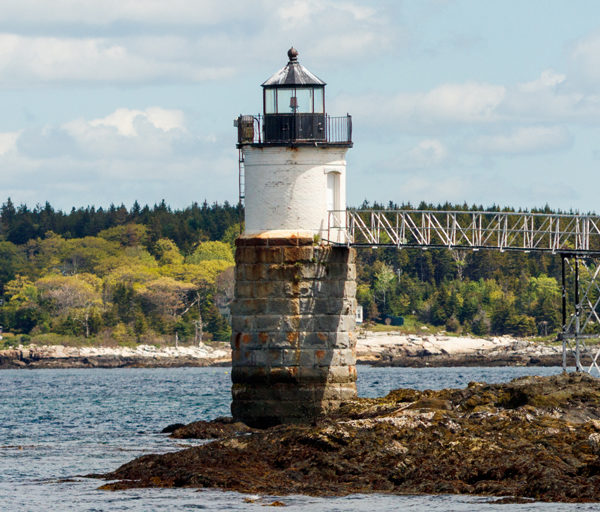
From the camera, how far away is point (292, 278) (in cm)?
3825

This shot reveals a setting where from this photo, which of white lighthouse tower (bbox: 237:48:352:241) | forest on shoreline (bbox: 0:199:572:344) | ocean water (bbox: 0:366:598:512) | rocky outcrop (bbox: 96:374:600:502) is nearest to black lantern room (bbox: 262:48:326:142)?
white lighthouse tower (bbox: 237:48:352:241)

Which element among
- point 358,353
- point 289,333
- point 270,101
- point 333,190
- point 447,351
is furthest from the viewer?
point 358,353

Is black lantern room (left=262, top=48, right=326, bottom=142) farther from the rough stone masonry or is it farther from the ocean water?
the ocean water

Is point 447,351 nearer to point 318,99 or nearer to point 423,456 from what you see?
point 318,99

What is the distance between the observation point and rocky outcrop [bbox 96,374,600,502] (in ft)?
88.2

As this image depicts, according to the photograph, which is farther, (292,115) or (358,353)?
(358,353)

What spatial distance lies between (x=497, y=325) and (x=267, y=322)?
378ft

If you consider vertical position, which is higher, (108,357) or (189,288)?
(189,288)

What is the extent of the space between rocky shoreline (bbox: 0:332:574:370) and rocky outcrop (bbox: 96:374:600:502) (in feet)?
305

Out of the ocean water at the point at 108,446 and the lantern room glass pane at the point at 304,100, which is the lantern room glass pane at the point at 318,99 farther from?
the ocean water at the point at 108,446

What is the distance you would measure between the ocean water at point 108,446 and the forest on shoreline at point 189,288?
62262 millimetres

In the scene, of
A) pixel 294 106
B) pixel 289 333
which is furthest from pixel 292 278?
pixel 294 106

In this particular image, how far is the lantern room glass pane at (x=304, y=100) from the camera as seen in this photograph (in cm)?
4041

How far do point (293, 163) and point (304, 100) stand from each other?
2.46m
